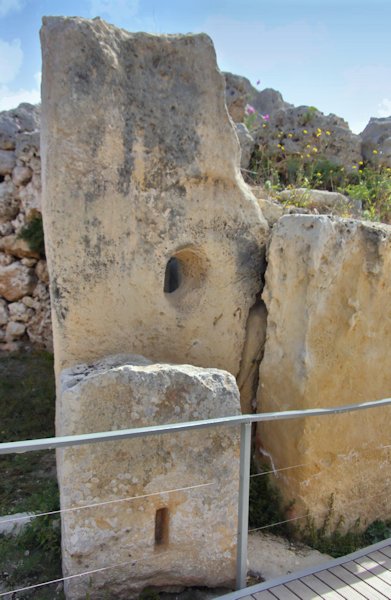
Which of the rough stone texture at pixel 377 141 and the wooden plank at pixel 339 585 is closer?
the wooden plank at pixel 339 585

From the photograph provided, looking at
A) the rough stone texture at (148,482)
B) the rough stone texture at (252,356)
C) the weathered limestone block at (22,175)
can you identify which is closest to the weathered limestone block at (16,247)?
the weathered limestone block at (22,175)

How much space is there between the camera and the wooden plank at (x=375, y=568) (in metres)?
3.04

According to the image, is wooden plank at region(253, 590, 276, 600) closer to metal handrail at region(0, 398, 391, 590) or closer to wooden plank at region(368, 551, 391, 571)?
metal handrail at region(0, 398, 391, 590)

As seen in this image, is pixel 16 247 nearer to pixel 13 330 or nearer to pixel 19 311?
pixel 19 311

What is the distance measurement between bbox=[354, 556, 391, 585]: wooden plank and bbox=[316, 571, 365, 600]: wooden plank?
0.82 feet

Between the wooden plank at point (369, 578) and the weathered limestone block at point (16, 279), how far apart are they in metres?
4.79

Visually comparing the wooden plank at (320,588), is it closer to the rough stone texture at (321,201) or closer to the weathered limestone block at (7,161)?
the rough stone texture at (321,201)

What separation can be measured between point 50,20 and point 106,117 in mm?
764

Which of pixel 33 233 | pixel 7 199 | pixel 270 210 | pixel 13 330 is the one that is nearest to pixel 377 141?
pixel 270 210

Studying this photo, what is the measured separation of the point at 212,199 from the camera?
4090 mm

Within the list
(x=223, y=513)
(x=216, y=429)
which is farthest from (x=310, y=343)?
(x=223, y=513)

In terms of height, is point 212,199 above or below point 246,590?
A: above

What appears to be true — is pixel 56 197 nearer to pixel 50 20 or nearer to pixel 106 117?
pixel 106 117

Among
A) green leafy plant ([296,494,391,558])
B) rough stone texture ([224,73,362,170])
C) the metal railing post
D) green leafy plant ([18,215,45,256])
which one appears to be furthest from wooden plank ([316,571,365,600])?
rough stone texture ([224,73,362,170])
